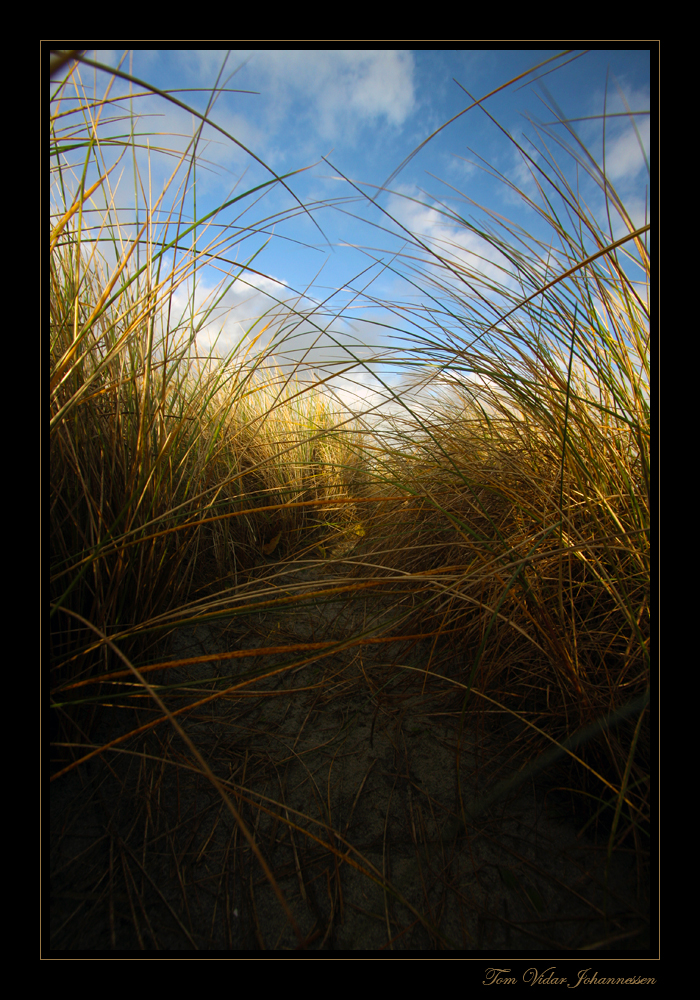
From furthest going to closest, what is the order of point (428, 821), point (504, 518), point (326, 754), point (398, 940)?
point (504, 518)
point (326, 754)
point (428, 821)
point (398, 940)

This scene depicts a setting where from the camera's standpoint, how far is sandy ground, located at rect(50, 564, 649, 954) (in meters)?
0.53

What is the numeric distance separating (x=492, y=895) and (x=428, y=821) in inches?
4.8

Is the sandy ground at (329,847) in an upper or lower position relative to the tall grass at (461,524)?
lower

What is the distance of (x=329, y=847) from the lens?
0.55m

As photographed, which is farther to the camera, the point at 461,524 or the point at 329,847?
the point at 461,524

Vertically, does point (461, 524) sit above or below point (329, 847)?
above

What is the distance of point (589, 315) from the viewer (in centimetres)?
94

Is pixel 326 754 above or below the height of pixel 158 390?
below

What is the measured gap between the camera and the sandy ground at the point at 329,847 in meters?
0.53

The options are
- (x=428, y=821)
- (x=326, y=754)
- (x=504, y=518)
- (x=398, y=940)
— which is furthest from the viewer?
(x=504, y=518)

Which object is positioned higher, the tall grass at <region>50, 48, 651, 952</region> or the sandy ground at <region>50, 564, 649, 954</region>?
the tall grass at <region>50, 48, 651, 952</region>
